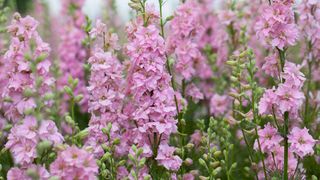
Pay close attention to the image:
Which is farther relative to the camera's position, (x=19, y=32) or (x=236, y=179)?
(x=236, y=179)

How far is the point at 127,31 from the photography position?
130 inches

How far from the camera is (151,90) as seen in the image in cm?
308

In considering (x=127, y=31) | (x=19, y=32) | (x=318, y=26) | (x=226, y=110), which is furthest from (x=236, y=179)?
(x=19, y=32)

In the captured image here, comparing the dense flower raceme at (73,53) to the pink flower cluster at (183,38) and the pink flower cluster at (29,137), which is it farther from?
the pink flower cluster at (29,137)

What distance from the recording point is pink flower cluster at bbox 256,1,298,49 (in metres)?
3.12

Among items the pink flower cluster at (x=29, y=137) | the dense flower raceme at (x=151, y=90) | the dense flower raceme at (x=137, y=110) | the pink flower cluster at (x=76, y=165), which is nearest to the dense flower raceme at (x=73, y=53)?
the dense flower raceme at (x=137, y=110)

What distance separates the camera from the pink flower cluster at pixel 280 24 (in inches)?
123

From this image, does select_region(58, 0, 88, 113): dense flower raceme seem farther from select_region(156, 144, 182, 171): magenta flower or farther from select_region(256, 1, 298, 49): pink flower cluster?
select_region(256, 1, 298, 49): pink flower cluster

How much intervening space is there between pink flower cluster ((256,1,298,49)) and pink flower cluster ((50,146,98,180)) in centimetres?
114

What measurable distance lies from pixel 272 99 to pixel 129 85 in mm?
754

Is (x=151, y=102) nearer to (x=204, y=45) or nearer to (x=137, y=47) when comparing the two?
(x=137, y=47)

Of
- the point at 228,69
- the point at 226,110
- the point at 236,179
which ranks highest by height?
the point at 228,69

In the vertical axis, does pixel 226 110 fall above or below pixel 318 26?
below

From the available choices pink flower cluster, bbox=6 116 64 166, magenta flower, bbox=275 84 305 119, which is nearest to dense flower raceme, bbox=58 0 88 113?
pink flower cluster, bbox=6 116 64 166
